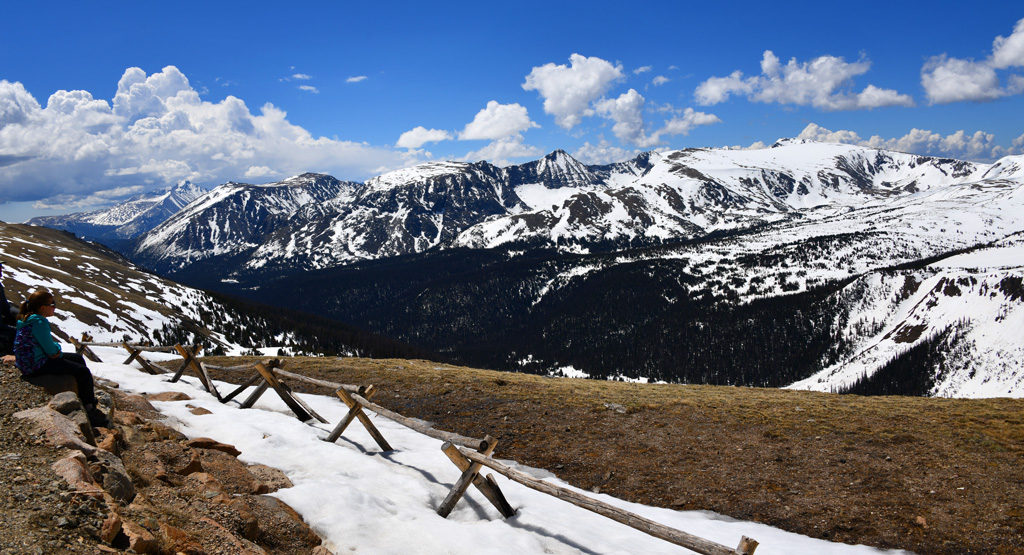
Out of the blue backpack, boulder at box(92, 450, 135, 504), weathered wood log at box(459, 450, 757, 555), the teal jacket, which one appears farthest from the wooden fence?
the blue backpack

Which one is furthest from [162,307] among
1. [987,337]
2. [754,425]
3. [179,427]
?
[987,337]

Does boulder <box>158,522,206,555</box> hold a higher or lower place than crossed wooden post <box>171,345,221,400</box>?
higher

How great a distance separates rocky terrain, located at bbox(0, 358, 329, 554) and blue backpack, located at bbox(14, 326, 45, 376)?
0.84 feet

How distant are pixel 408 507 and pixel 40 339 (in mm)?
8668

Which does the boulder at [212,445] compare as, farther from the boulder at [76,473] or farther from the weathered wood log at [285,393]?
the weathered wood log at [285,393]

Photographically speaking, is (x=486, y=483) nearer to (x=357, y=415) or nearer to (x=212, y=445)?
(x=357, y=415)

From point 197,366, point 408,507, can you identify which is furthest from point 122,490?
point 197,366

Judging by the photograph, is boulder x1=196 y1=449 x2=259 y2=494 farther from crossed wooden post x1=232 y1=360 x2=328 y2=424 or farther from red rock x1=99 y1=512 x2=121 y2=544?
crossed wooden post x1=232 y1=360 x2=328 y2=424

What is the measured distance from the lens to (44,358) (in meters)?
10.0

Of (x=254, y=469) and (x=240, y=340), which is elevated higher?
(x=254, y=469)

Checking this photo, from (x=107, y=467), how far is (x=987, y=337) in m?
253

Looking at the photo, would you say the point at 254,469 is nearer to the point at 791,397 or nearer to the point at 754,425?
the point at 754,425

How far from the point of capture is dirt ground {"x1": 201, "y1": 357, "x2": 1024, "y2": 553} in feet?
37.5

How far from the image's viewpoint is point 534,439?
16.8 meters
